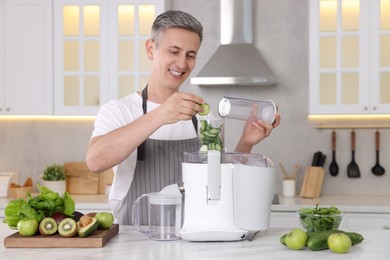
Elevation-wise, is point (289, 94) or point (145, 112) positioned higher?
point (289, 94)

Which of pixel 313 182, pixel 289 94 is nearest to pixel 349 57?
pixel 289 94

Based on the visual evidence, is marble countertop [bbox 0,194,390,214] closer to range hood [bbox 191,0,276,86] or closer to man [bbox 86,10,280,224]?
range hood [bbox 191,0,276,86]

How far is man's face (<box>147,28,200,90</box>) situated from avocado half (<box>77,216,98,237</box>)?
0.72 meters

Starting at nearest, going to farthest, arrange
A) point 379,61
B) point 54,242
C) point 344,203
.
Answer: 1. point 54,242
2. point 344,203
3. point 379,61

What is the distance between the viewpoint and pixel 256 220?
2.12m

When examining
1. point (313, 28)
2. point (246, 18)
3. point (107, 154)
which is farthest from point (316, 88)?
point (107, 154)

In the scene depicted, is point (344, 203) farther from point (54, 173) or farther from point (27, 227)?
point (27, 227)

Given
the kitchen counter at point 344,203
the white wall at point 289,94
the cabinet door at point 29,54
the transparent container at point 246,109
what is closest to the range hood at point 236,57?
the white wall at point 289,94

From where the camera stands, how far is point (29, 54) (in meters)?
4.58

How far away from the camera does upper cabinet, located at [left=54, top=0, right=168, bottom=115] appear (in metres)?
4.53

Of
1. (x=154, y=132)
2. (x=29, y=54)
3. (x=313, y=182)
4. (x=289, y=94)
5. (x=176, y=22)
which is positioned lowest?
(x=313, y=182)

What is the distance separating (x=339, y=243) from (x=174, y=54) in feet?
3.32

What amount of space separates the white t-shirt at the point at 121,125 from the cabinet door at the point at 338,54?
6.16 feet

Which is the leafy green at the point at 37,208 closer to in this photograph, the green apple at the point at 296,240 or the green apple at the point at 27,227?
the green apple at the point at 27,227
